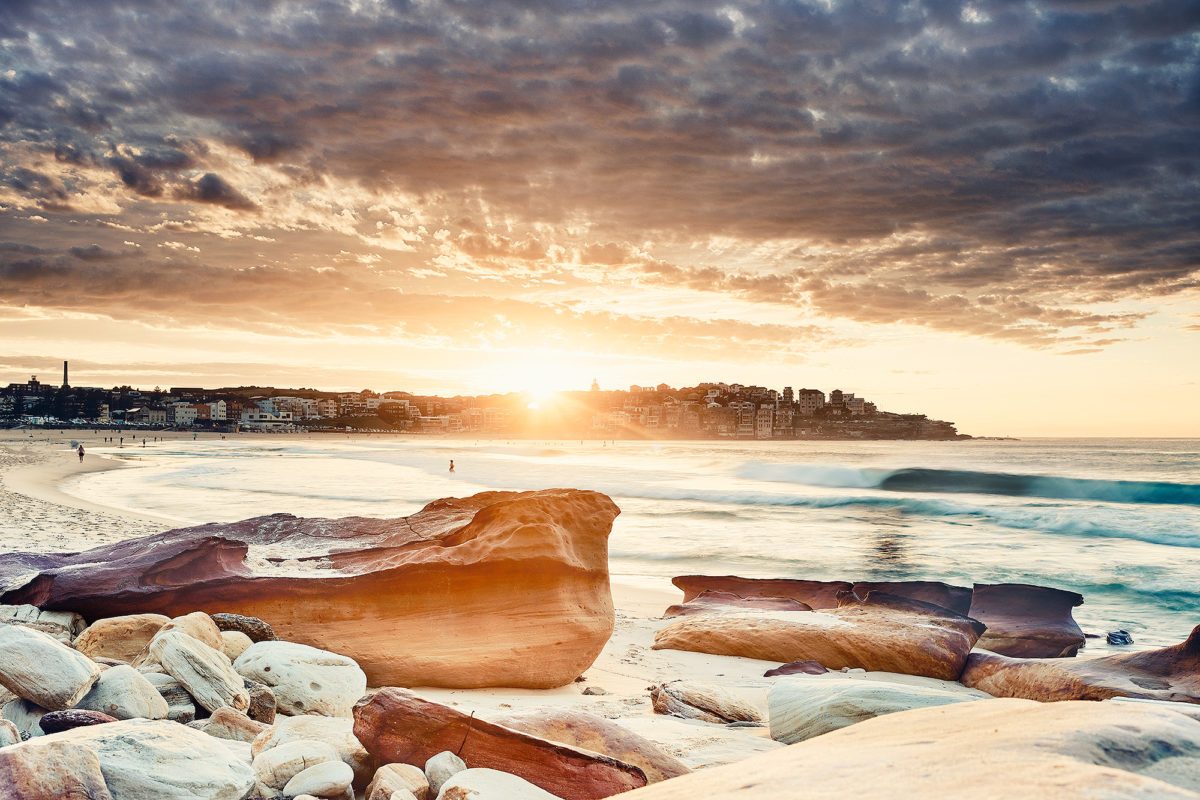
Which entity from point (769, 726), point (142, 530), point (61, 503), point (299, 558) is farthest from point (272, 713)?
point (61, 503)

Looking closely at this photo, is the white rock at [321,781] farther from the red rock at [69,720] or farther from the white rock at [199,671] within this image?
the white rock at [199,671]

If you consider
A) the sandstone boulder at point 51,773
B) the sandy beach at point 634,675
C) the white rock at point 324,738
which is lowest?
the sandy beach at point 634,675

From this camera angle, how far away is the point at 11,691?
3359 millimetres

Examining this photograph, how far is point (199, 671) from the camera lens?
390 cm

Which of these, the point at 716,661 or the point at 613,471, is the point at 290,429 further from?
the point at 716,661

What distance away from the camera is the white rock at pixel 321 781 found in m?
2.91

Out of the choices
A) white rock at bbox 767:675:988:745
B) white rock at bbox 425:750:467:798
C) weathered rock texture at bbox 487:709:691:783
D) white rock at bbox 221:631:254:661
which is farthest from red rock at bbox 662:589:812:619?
white rock at bbox 425:750:467:798

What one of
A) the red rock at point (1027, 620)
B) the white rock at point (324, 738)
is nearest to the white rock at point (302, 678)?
the white rock at point (324, 738)

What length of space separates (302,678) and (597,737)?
1.98m

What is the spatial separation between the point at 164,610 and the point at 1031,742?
5785 mm

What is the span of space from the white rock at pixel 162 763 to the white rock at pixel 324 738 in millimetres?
289

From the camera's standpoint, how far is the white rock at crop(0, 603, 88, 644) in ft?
16.4

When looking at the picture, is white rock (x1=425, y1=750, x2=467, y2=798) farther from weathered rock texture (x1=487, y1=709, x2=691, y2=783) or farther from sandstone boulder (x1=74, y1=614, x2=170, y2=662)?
sandstone boulder (x1=74, y1=614, x2=170, y2=662)

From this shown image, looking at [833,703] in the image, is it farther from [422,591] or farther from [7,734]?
[7,734]
